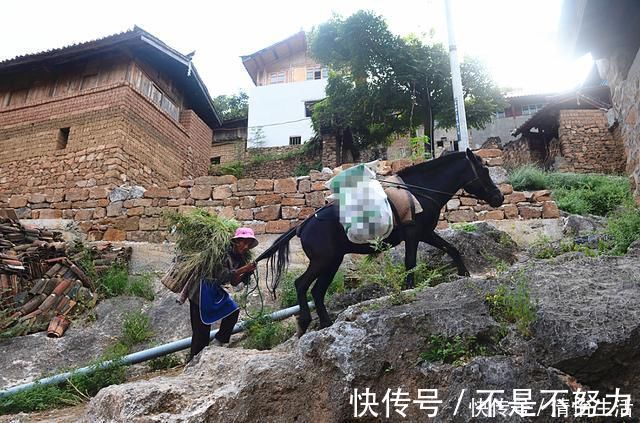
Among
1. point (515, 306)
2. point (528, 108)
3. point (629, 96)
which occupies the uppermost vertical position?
point (528, 108)

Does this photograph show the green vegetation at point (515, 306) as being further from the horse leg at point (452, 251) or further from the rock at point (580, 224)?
the rock at point (580, 224)

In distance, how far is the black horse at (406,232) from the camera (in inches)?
170

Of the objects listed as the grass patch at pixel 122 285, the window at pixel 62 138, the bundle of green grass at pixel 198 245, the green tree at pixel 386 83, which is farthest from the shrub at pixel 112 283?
the green tree at pixel 386 83

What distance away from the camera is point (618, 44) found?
426 centimetres

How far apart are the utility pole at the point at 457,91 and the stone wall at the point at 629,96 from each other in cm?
381

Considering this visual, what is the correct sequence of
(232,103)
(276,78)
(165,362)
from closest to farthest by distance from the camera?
(165,362) < (276,78) < (232,103)

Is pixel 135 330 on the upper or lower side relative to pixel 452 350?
lower

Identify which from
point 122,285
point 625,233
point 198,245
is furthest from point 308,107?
point 625,233

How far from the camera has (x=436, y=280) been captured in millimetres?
4703

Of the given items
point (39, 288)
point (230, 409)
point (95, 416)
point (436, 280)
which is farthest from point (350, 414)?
point (39, 288)

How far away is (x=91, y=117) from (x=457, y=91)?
945cm

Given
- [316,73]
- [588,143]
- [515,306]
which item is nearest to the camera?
[515,306]

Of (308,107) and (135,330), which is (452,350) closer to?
(135,330)

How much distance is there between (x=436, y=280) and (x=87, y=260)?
218 inches
